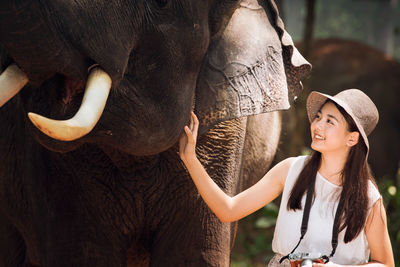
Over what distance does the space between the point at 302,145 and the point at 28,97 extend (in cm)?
532

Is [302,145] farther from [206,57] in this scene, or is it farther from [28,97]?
[28,97]

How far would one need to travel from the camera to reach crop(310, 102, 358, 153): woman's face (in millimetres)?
2674

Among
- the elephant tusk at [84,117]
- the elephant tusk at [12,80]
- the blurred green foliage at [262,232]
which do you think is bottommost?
the blurred green foliage at [262,232]

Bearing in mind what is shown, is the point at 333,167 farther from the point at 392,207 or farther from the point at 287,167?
the point at 392,207

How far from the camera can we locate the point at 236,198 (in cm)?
292

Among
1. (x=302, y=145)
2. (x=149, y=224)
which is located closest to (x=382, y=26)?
(x=302, y=145)

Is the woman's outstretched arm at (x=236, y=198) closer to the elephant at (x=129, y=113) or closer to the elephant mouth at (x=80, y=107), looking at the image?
the elephant at (x=129, y=113)

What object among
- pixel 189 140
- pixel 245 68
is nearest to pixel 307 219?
pixel 189 140

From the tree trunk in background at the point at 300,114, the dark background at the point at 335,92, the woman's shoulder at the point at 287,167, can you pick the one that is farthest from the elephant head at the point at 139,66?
the tree trunk in background at the point at 300,114

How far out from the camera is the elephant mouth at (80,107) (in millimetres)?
2248

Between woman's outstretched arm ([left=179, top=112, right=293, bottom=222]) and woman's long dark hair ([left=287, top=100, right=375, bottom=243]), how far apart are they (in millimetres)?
110

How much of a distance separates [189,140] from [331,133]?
52 cm

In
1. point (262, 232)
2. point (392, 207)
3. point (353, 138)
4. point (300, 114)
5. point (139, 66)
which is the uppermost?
point (139, 66)

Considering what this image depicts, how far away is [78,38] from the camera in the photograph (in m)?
2.41
